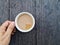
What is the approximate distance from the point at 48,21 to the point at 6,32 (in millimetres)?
282

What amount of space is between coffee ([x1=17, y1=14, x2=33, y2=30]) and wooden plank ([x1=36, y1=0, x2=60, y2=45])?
6cm

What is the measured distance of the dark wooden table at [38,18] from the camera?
1.09 m

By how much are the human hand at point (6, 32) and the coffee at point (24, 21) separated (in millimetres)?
48

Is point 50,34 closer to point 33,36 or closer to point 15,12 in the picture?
point 33,36

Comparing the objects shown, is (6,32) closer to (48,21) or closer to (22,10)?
(22,10)

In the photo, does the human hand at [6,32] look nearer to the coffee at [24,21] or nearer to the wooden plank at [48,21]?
the coffee at [24,21]

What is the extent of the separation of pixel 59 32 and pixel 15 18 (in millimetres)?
301

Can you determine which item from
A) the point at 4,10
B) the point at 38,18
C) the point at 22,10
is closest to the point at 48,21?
the point at 38,18

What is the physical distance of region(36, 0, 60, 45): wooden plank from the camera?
1.10 meters

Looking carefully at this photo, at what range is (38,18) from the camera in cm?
110

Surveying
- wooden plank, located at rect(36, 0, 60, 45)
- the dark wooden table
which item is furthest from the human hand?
wooden plank, located at rect(36, 0, 60, 45)

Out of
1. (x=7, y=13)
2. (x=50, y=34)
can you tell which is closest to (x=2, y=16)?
(x=7, y=13)

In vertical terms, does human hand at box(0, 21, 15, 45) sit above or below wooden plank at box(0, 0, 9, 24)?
below

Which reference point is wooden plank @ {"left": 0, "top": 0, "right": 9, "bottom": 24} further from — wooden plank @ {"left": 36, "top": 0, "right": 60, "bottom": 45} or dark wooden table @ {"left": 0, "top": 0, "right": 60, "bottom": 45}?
wooden plank @ {"left": 36, "top": 0, "right": 60, "bottom": 45}
